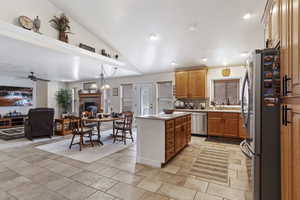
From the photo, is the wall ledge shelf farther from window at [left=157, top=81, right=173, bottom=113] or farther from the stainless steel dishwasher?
the stainless steel dishwasher

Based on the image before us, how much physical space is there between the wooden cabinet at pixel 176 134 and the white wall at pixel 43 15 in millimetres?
3281

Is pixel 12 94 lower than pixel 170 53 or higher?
lower

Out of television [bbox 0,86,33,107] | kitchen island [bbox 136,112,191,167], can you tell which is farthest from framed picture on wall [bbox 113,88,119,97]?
kitchen island [bbox 136,112,191,167]

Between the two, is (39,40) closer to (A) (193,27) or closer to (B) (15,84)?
(A) (193,27)

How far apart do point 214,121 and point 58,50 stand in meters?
4.86

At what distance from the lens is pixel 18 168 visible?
9.04 feet

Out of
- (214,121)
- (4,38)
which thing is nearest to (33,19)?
(4,38)

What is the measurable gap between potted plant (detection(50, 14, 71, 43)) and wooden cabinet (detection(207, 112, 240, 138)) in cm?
473

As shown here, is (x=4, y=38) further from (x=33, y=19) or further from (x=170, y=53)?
(x=170, y=53)

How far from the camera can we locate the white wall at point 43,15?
→ 272cm

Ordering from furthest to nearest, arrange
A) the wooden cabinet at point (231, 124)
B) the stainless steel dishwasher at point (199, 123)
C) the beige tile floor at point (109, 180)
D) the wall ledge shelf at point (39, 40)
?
1. the stainless steel dishwasher at point (199, 123)
2. the wooden cabinet at point (231, 124)
3. the wall ledge shelf at point (39, 40)
4. the beige tile floor at point (109, 180)

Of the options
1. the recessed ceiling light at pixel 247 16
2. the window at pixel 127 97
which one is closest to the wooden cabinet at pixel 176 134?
the recessed ceiling light at pixel 247 16

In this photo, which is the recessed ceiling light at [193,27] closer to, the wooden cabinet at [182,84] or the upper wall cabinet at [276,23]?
the upper wall cabinet at [276,23]

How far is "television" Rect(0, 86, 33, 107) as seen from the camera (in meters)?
6.91
